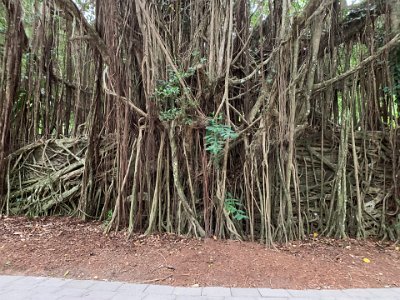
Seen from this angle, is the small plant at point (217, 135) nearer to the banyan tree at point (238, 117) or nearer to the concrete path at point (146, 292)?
the banyan tree at point (238, 117)

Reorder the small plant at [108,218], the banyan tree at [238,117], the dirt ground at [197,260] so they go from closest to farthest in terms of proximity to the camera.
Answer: the dirt ground at [197,260], the banyan tree at [238,117], the small plant at [108,218]

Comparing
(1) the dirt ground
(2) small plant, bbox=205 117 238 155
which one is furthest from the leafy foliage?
(1) the dirt ground

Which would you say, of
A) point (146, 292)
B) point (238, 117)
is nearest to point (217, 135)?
point (238, 117)

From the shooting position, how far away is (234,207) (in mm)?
4410

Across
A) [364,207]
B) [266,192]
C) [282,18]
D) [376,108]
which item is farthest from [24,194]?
[376,108]

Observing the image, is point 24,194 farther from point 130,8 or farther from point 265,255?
point 265,255

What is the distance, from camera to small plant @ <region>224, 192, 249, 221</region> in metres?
4.25

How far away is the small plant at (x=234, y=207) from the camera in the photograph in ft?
13.9

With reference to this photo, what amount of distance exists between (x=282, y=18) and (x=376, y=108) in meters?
2.31

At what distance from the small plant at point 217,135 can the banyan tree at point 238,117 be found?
0.07 ft

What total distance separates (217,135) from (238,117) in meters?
0.80

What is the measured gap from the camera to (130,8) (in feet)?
15.0

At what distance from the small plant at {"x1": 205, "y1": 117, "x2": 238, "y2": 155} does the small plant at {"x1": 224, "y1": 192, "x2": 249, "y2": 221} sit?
69 centimetres

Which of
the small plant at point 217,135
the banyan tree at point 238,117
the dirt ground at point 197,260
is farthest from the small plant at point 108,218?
the small plant at point 217,135
